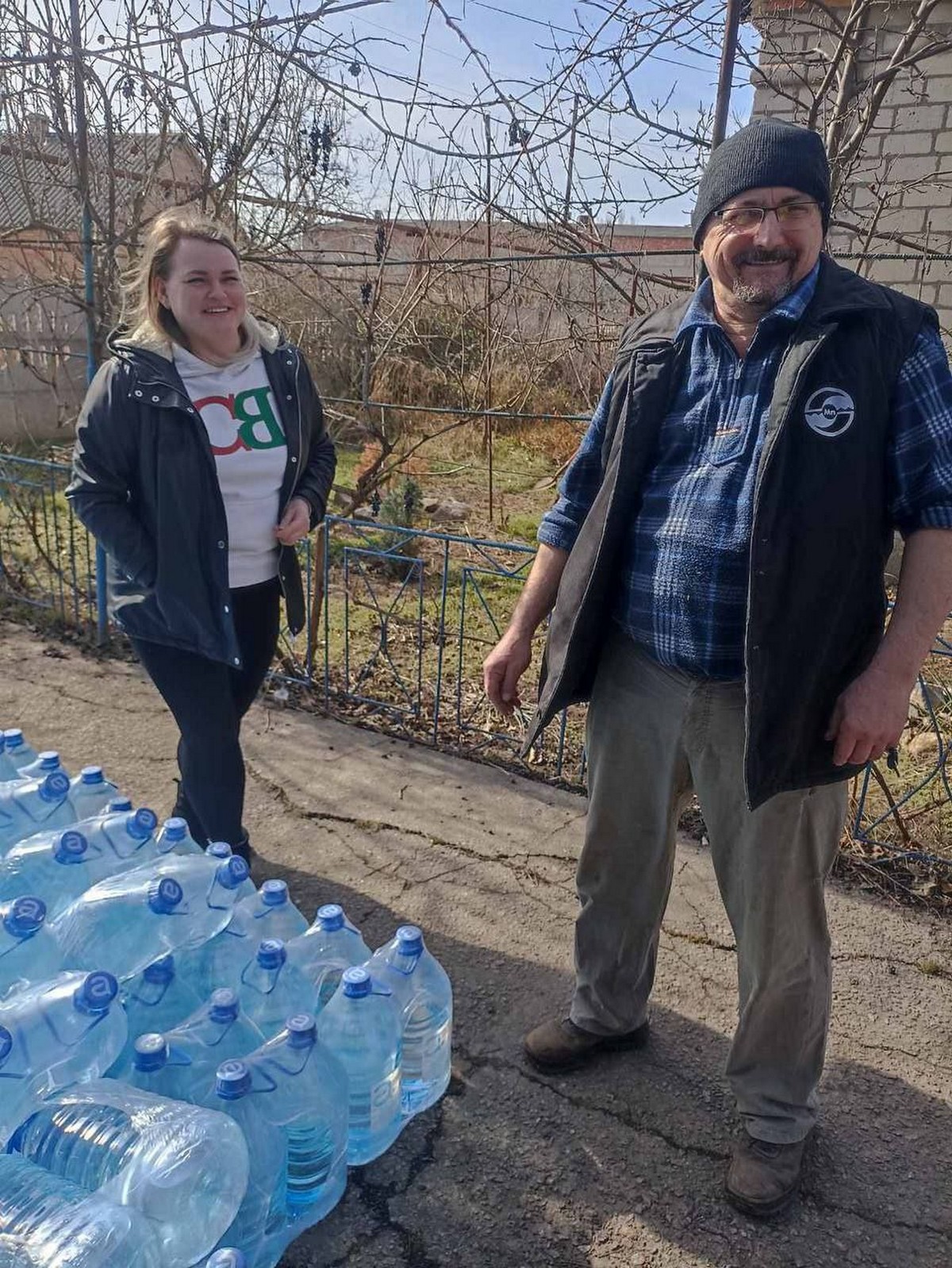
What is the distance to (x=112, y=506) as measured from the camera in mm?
2533

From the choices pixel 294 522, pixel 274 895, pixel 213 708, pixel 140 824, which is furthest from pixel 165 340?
pixel 274 895

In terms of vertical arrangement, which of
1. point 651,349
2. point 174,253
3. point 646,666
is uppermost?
point 174,253

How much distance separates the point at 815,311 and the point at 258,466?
5.20 ft

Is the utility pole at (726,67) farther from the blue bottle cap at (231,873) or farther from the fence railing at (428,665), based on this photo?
the blue bottle cap at (231,873)

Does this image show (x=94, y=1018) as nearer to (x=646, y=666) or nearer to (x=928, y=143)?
(x=646, y=666)

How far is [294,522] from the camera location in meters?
2.72

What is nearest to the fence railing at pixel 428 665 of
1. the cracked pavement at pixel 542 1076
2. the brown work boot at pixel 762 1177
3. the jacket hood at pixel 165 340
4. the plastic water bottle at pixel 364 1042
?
the cracked pavement at pixel 542 1076

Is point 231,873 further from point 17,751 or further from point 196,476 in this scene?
point 196,476

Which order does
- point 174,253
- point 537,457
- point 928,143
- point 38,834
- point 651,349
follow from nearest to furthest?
point 651,349
point 38,834
point 174,253
point 928,143
point 537,457

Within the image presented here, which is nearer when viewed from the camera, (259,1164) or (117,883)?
(259,1164)

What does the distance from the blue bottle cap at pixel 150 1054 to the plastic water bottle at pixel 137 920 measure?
227 mm

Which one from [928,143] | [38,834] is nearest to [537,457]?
[928,143]

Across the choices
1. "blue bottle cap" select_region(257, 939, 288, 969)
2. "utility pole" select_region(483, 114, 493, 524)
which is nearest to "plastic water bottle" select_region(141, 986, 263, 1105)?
"blue bottle cap" select_region(257, 939, 288, 969)

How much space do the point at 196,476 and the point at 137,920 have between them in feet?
3.86
